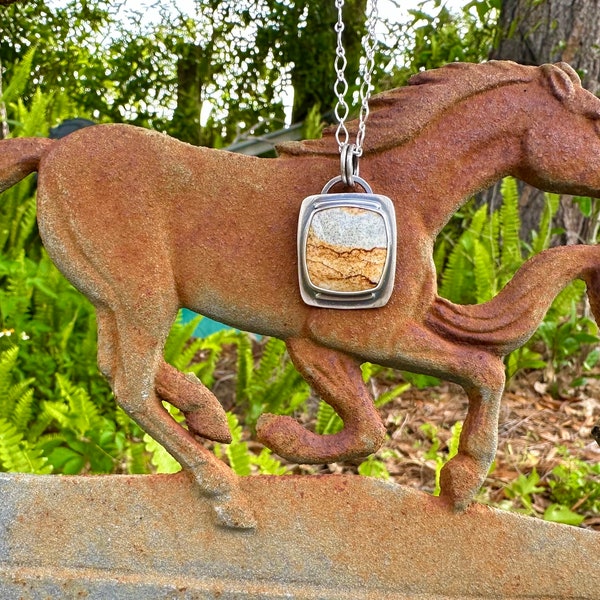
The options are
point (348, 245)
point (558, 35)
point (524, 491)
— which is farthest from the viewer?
point (558, 35)

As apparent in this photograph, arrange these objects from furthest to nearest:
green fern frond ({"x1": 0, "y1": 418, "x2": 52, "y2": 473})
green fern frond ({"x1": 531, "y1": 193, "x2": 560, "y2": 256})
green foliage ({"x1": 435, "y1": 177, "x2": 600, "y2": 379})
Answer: green fern frond ({"x1": 531, "y1": 193, "x2": 560, "y2": 256})
green foliage ({"x1": 435, "y1": 177, "x2": 600, "y2": 379})
green fern frond ({"x1": 0, "y1": 418, "x2": 52, "y2": 473})

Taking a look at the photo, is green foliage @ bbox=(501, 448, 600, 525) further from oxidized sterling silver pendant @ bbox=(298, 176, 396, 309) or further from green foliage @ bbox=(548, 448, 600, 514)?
oxidized sterling silver pendant @ bbox=(298, 176, 396, 309)

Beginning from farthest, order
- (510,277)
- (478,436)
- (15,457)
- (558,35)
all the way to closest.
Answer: (558,35), (510,277), (15,457), (478,436)

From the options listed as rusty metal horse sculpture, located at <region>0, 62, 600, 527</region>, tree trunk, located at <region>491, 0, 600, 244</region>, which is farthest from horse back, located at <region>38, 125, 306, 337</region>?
tree trunk, located at <region>491, 0, 600, 244</region>

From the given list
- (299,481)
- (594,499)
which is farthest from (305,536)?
(594,499)

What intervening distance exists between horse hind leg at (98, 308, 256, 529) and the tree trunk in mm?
2929

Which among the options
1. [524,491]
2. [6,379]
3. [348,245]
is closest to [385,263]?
[348,245]

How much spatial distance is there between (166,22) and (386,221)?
5669 mm

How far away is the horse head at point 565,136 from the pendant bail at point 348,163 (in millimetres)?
411

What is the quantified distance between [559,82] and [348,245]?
648 mm

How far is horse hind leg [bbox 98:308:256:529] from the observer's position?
5.42 feet

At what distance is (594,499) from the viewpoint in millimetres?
2721

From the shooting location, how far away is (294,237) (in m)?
A: 1.64

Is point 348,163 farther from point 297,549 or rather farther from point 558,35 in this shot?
point 558,35
